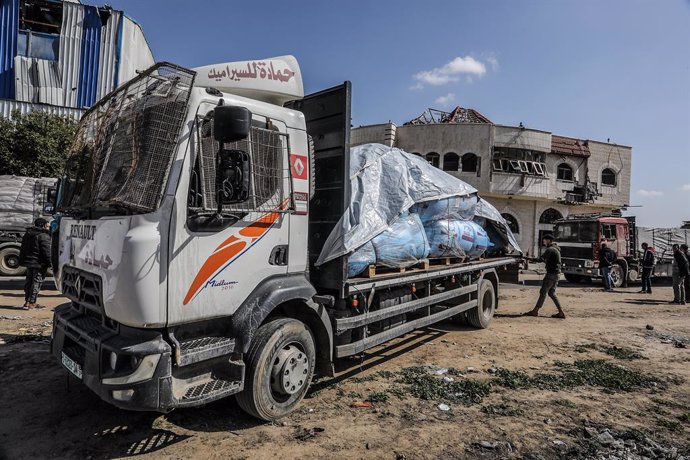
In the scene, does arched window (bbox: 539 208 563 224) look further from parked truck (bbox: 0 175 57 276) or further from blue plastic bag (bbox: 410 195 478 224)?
parked truck (bbox: 0 175 57 276)

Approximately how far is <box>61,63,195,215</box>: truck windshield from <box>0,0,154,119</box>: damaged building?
17.5 metres

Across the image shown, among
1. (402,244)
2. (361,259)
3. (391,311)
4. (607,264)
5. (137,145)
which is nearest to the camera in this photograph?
(137,145)

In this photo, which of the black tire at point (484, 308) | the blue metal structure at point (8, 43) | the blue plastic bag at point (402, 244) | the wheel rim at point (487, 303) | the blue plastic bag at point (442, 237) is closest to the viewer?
the blue plastic bag at point (402, 244)

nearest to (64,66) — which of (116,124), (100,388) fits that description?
(116,124)

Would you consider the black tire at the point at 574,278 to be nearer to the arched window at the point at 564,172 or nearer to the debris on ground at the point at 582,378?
the arched window at the point at 564,172

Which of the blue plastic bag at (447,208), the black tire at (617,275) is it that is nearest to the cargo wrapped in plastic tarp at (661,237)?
the black tire at (617,275)

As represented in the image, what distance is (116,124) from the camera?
340 centimetres

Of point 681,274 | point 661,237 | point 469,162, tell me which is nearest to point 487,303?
point 681,274

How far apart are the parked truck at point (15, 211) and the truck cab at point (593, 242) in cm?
1718

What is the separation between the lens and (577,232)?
15477 millimetres

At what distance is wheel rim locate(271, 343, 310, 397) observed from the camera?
11.6 feet

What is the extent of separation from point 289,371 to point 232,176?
1773mm

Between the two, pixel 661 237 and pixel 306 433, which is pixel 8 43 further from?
pixel 661 237

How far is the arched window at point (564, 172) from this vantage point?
26586 mm
